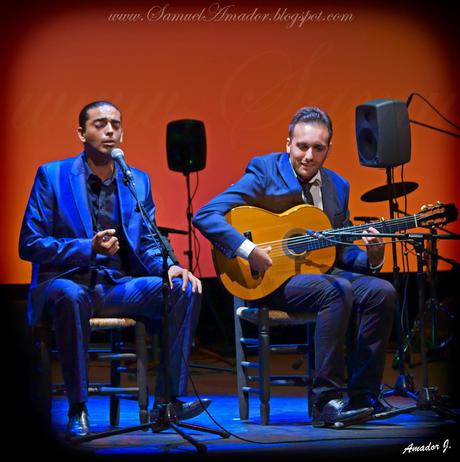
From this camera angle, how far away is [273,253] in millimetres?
4281

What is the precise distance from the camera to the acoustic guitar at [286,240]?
4191mm

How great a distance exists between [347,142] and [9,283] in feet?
8.71

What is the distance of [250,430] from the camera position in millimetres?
4035

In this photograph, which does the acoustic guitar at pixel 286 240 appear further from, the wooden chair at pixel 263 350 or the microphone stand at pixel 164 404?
the microphone stand at pixel 164 404

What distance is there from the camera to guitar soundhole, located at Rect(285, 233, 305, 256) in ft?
14.1

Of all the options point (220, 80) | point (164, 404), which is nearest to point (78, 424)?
point (164, 404)

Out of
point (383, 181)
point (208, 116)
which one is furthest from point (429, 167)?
point (208, 116)

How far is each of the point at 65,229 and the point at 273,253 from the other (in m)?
0.99

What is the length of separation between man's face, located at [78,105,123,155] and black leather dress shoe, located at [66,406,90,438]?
1.28 metres

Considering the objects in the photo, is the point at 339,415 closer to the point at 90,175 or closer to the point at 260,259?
the point at 260,259

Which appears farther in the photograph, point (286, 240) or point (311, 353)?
point (311, 353)

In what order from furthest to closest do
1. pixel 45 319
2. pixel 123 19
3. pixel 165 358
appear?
pixel 123 19 → pixel 45 319 → pixel 165 358

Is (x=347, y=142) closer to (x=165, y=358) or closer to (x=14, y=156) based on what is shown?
(x=14, y=156)

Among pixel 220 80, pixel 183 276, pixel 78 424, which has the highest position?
pixel 220 80
